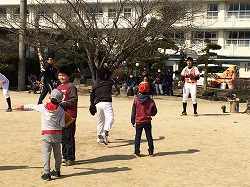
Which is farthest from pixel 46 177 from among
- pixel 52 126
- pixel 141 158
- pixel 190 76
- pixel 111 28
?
pixel 111 28

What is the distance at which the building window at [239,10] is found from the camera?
38000mm

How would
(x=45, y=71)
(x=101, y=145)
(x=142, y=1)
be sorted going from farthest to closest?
(x=142, y=1) → (x=45, y=71) → (x=101, y=145)

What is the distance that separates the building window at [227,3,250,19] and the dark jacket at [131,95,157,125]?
112 ft

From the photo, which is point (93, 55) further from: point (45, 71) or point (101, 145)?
point (101, 145)

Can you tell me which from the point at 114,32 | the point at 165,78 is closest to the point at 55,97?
the point at 114,32

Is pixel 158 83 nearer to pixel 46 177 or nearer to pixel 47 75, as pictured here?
pixel 47 75

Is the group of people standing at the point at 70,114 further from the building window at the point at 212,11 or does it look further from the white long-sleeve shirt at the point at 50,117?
the building window at the point at 212,11

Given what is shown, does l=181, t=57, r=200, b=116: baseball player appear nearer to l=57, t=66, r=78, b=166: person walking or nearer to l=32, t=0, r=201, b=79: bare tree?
l=57, t=66, r=78, b=166: person walking

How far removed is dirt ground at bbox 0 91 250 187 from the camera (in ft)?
16.8

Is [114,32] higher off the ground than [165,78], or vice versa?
[114,32]

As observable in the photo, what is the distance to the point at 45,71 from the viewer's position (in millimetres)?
12281

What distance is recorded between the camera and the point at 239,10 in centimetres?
3831

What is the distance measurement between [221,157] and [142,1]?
537 inches

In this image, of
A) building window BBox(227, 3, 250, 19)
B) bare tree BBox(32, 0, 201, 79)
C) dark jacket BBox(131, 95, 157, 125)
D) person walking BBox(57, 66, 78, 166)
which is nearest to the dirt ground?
person walking BBox(57, 66, 78, 166)
